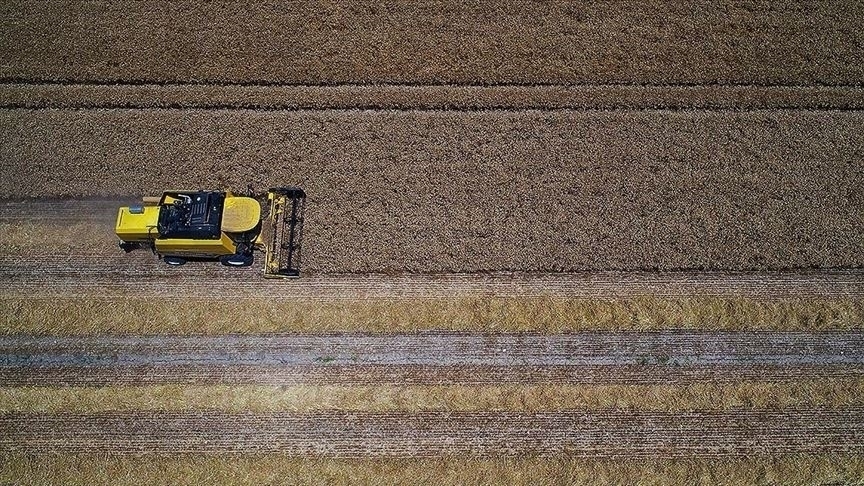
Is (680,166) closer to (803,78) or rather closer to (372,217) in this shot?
(803,78)

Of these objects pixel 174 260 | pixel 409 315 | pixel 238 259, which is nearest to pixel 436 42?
pixel 409 315

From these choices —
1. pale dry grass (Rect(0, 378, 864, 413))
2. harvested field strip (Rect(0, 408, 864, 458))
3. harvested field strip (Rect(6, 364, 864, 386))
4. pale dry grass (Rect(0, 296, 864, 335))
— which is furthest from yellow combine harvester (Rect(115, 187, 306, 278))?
harvested field strip (Rect(0, 408, 864, 458))

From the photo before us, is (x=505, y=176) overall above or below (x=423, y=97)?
below

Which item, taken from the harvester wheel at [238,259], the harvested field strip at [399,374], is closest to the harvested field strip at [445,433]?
the harvested field strip at [399,374]

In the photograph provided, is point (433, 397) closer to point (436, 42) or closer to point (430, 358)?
point (430, 358)

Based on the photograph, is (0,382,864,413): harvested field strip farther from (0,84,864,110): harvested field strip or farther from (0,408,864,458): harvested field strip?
(0,84,864,110): harvested field strip

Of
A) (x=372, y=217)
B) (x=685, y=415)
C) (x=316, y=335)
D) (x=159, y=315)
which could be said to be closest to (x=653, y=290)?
(x=685, y=415)
